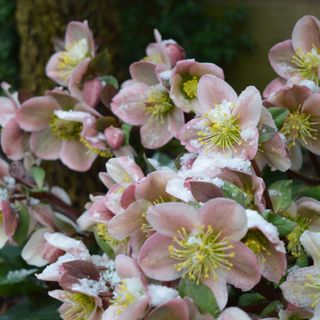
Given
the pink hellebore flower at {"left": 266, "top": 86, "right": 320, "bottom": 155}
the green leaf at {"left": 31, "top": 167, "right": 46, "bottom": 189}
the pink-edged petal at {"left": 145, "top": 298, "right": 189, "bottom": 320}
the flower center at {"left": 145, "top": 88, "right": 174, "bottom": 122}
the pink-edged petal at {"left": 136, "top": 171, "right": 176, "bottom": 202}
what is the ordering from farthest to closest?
the green leaf at {"left": 31, "top": 167, "right": 46, "bottom": 189} → the flower center at {"left": 145, "top": 88, "right": 174, "bottom": 122} → the pink hellebore flower at {"left": 266, "top": 86, "right": 320, "bottom": 155} → the pink-edged petal at {"left": 136, "top": 171, "right": 176, "bottom": 202} → the pink-edged petal at {"left": 145, "top": 298, "right": 189, "bottom": 320}

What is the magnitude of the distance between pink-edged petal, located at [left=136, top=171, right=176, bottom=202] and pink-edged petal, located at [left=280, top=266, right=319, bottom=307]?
0.52 ft

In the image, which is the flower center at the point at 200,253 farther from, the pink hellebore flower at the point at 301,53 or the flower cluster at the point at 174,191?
the pink hellebore flower at the point at 301,53

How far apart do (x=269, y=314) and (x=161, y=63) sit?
1.45 feet

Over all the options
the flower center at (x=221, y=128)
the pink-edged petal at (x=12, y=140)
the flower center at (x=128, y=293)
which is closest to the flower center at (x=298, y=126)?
the flower center at (x=221, y=128)

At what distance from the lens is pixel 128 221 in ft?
2.48

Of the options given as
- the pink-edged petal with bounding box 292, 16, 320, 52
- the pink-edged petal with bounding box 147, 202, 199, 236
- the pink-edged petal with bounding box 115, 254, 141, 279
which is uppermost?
the pink-edged petal with bounding box 292, 16, 320, 52

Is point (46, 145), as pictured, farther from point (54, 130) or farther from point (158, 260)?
point (158, 260)

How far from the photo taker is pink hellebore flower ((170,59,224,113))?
2.81ft

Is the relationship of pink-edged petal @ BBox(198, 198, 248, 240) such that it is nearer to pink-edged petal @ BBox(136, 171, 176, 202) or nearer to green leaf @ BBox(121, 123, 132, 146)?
pink-edged petal @ BBox(136, 171, 176, 202)

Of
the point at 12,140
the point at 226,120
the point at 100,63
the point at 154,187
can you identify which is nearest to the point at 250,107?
the point at 226,120

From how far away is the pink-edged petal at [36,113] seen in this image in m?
1.06

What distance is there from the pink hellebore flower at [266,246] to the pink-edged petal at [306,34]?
0.36 meters

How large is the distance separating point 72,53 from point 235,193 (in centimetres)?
53

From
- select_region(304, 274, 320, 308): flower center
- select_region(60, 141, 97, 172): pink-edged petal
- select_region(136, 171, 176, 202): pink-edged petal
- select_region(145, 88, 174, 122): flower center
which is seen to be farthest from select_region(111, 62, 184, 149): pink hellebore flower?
select_region(304, 274, 320, 308): flower center
